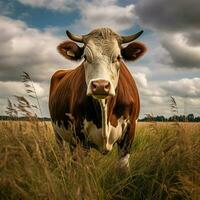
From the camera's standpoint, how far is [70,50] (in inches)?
295

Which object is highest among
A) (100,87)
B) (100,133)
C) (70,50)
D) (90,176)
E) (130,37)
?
(130,37)

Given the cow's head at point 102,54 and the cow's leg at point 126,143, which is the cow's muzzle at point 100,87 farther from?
the cow's leg at point 126,143

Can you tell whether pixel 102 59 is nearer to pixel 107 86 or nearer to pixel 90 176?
pixel 107 86

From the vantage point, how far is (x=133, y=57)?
7.70 meters

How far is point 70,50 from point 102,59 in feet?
3.65

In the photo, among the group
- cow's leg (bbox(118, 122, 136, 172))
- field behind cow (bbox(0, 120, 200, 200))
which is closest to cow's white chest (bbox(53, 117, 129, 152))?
cow's leg (bbox(118, 122, 136, 172))

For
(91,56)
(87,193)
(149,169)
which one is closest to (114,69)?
(91,56)

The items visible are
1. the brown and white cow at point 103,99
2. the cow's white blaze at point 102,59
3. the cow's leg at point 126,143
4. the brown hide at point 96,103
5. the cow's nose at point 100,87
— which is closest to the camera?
the cow's nose at point 100,87

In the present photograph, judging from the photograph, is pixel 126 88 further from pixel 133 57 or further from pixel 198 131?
pixel 198 131

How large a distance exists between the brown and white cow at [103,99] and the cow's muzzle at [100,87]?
32cm

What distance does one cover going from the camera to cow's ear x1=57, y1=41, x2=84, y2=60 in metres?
7.46

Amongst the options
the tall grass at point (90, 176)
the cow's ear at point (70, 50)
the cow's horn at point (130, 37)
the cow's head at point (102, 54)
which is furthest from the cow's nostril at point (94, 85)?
the cow's horn at point (130, 37)

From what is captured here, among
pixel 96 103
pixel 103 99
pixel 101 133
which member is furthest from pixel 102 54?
pixel 101 133

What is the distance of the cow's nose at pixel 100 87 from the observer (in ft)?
19.2
